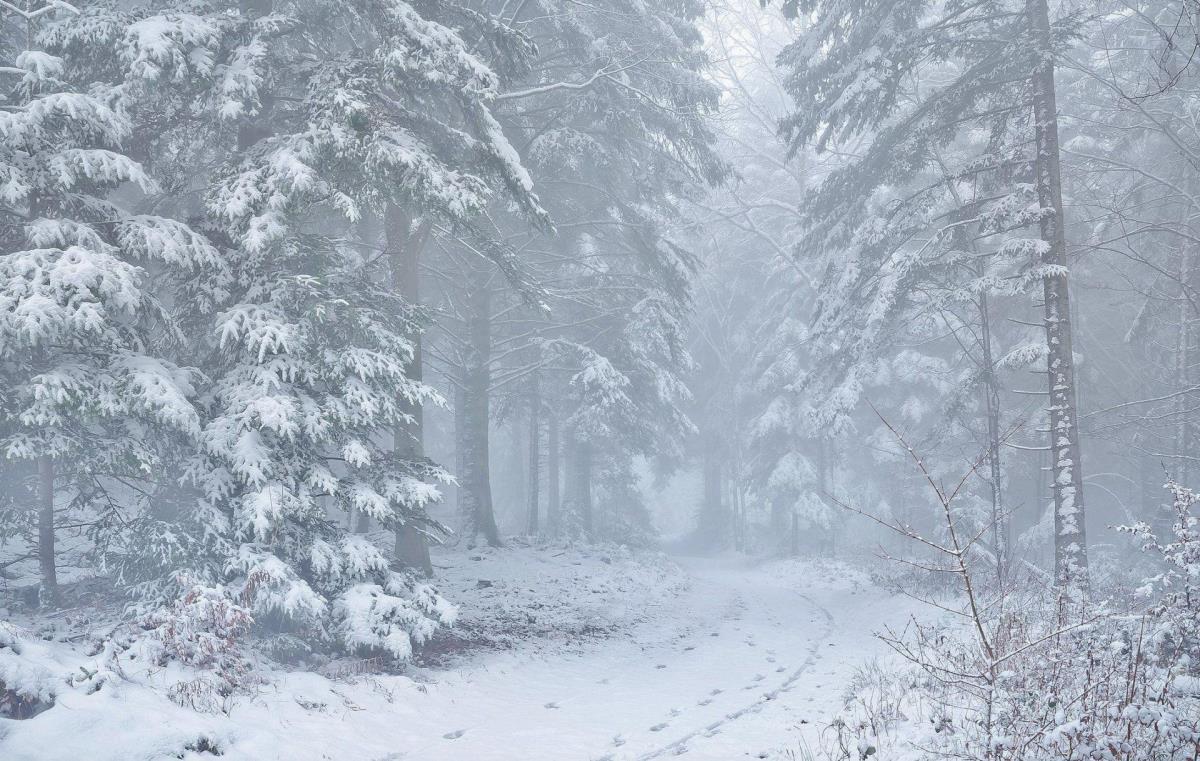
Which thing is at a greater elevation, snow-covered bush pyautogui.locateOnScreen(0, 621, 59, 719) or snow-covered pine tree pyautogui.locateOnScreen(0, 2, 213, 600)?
snow-covered pine tree pyautogui.locateOnScreen(0, 2, 213, 600)

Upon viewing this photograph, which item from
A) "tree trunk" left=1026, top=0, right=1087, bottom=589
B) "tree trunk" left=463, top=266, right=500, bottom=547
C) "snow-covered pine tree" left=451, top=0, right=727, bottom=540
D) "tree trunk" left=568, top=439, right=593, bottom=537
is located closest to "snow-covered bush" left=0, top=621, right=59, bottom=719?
"snow-covered pine tree" left=451, top=0, right=727, bottom=540

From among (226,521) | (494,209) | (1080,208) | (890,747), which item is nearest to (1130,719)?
(890,747)

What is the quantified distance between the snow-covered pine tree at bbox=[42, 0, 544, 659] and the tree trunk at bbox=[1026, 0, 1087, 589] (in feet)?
29.5

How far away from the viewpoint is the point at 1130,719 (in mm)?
3826

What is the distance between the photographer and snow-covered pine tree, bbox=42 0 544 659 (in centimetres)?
805

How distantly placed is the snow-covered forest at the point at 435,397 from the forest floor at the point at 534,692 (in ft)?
0.20

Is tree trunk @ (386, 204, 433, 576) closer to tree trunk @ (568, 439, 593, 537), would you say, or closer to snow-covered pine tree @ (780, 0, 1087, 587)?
snow-covered pine tree @ (780, 0, 1087, 587)

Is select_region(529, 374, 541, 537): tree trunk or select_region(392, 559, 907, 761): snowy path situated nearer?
select_region(392, 559, 907, 761): snowy path

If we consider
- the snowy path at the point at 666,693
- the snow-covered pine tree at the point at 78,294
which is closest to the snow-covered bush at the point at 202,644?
the snowy path at the point at 666,693

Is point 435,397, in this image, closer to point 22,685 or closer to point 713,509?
point 22,685

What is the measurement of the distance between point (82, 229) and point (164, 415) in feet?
7.37

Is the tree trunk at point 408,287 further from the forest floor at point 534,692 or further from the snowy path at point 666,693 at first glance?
the snowy path at point 666,693

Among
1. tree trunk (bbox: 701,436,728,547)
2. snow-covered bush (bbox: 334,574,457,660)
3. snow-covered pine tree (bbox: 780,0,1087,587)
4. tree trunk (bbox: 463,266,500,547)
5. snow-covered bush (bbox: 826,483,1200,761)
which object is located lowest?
tree trunk (bbox: 701,436,728,547)

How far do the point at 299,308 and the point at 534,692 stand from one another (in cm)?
555
